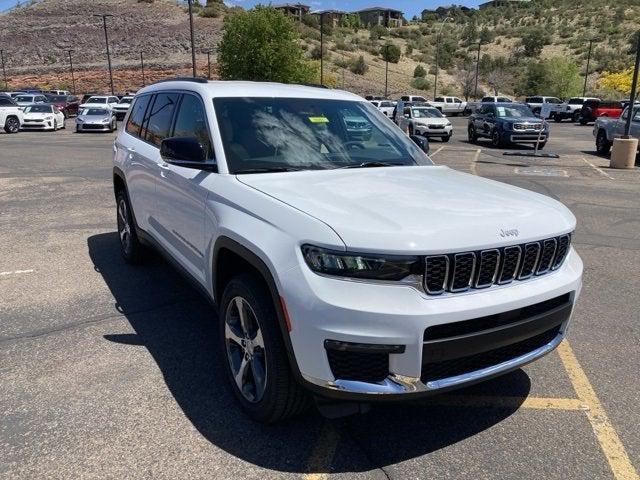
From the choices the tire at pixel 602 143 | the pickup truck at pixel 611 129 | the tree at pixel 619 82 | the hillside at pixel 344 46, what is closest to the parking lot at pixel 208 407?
the pickup truck at pixel 611 129

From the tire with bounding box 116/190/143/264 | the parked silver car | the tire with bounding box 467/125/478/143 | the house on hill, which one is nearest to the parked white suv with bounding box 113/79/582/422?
the tire with bounding box 116/190/143/264

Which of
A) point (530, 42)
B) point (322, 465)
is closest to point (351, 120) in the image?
point (322, 465)

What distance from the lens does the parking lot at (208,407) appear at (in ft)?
9.13

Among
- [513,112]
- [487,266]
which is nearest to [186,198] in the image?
[487,266]

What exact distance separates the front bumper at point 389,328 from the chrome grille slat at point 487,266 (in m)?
0.05

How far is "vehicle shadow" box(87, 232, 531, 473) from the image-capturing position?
2.86 m

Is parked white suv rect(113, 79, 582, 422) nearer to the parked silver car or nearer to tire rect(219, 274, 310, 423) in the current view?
tire rect(219, 274, 310, 423)

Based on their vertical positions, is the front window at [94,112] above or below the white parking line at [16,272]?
below

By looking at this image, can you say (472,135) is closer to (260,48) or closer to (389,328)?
(260,48)

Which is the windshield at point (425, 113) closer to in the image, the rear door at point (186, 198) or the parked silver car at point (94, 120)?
the parked silver car at point (94, 120)

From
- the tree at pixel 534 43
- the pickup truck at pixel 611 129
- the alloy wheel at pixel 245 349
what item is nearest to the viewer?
the alloy wheel at pixel 245 349

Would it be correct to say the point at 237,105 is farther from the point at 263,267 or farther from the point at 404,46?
the point at 404,46

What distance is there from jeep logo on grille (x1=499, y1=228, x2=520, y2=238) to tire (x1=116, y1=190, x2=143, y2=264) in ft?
13.1

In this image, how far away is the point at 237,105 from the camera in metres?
3.84
